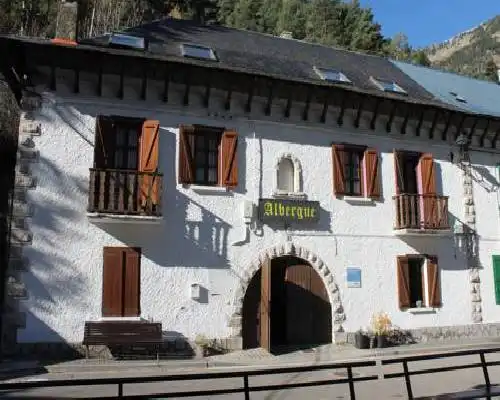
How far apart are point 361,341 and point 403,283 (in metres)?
2.54

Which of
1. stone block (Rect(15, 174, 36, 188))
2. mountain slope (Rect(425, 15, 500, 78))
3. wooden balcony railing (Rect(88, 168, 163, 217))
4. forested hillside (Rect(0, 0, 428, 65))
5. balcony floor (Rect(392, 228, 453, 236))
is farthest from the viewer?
mountain slope (Rect(425, 15, 500, 78))

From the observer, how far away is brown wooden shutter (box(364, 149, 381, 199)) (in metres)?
16.5

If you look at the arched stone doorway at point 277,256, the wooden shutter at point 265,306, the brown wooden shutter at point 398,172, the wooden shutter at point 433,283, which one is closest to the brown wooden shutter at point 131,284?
the arched stone doorway at point 277,256

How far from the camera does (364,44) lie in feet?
126

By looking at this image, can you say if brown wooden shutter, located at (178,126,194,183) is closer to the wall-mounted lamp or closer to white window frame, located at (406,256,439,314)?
white window frame, located at (406,256,439,314)

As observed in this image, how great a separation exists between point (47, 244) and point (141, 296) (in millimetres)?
2563

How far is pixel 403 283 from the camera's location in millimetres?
16438

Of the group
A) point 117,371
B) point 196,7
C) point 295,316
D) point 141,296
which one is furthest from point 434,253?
point 196,7

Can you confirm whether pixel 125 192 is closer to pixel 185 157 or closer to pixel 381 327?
pixel 185 157

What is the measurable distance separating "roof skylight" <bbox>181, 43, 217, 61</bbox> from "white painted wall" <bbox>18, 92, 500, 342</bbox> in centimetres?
173

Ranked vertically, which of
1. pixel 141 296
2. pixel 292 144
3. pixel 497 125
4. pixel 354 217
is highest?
pixel 497 125

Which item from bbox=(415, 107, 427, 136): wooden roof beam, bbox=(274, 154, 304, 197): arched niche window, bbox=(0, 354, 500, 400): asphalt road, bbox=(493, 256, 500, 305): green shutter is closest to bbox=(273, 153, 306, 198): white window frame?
bbox=(274, 154, 304, 197): arched niche window

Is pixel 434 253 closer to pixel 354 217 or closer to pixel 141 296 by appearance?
pixel 354 217

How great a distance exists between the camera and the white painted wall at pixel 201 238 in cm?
1289
